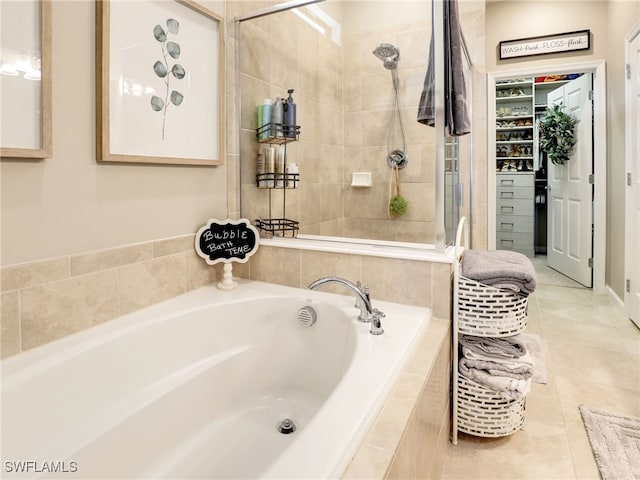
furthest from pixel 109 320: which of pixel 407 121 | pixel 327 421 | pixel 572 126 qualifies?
pixel 572 126

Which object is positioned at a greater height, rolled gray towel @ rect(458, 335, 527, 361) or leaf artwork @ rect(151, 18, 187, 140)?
leaf artwork @ rect(151, 18, 187, 140)

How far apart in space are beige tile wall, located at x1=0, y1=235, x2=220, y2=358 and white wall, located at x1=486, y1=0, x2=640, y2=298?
3410 mm

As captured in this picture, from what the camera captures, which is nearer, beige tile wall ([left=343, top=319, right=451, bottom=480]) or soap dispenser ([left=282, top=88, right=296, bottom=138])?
beige tile wall ([left=343, top=319, right=451, bottom=480])

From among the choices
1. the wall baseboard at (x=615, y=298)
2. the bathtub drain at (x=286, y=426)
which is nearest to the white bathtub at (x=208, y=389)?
the bathtub drain at (x=286, y=426)

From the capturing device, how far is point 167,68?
5.46ft

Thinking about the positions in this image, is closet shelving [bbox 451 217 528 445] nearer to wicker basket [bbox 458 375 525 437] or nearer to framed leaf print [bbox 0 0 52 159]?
wicker basket [bbox 458 375 525 437]

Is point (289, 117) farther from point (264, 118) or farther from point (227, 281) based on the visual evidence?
point (227, 281)

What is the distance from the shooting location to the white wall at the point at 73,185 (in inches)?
47.4

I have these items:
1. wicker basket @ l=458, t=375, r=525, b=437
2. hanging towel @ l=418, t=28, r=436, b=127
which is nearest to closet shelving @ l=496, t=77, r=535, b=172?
hanging towel @ l=418, t=28, r=436, b=127

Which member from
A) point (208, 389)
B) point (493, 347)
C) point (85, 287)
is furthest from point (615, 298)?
point (85, 287)

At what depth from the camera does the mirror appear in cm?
212

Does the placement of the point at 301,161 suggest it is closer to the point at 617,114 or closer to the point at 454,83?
the point at 454,83

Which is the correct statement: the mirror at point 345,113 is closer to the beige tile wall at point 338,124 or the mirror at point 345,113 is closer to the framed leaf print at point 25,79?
the beige tile wall at point 338,124

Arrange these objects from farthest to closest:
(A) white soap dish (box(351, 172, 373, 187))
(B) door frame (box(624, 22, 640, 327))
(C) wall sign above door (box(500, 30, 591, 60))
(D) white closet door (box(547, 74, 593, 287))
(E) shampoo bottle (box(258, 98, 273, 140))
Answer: (D) white closet door (box(547, 74, 593, 287)) → (C) wall sign above door (box(500, 30, 591, 60)) → (B) door frame (box(624, 22, 640, 327)) → (A) white soap dish (box(351, 172, 373, 187)) → (E) shampoo bottle (box(258, 98, 273, 140))
